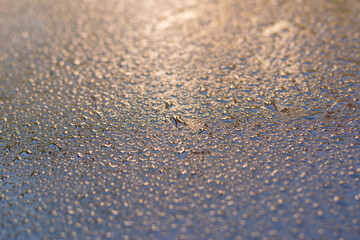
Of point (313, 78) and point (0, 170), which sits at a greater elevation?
point (313, 78)


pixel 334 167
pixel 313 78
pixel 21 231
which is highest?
pixel 313 78

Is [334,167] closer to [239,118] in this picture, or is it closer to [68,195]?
[239,118]

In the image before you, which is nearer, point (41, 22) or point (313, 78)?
point (313, 78)

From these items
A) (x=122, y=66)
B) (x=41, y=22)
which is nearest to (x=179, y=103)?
(x=122, y=66)

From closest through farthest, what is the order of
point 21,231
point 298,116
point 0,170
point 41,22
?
1. point 21,231
2. point 0,170
3. point 298,116
4. point 41,22

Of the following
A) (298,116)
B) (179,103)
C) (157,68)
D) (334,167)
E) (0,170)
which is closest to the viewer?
(334,167)

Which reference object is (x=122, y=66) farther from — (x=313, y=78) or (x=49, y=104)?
(x=313, y=78)

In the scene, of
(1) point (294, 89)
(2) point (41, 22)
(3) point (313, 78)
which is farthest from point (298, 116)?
(2) point (41, 22)
